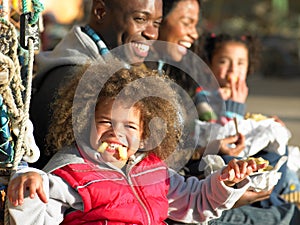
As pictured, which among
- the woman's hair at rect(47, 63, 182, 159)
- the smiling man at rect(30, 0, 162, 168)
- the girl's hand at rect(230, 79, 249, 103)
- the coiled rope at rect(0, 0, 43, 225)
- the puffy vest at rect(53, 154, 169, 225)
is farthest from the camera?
the girl's hand at rect(230, 79, 249, 103)

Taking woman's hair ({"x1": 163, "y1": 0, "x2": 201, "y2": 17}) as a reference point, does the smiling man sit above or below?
below

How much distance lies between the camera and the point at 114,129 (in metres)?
2.77

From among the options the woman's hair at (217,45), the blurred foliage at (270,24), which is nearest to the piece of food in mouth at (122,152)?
the woman's hair at (217,45)

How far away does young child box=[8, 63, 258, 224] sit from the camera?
269 cm

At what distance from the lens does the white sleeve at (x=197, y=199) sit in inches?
116

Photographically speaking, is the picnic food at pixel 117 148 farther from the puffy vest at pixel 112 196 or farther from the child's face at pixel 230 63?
the child's face at pixel 230 63

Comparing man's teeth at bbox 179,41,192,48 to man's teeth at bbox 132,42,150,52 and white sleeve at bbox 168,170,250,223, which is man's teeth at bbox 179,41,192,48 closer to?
man's teeth at bbox 132,42,150,52

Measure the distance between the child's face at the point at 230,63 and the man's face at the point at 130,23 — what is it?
3.31 feet

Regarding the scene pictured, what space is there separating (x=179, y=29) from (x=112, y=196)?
1.76 metres

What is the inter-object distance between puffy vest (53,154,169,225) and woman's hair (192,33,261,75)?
75.5 inches

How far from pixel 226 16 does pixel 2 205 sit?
70.7 feet

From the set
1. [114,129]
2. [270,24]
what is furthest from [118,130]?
[270,24]

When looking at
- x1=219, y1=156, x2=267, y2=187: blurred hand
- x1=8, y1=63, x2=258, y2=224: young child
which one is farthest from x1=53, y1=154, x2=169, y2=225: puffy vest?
x1=219, y1=156, x2=267, y2=187: blurred hand

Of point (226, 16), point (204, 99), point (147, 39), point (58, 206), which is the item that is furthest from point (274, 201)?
point (226, 16)
